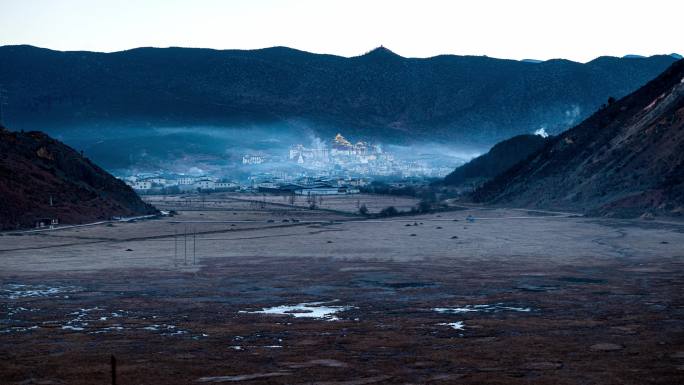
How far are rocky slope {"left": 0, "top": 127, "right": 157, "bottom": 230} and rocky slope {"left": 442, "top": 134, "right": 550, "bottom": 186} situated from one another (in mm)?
81542

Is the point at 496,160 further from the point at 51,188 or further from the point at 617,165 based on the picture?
the point at 51,188

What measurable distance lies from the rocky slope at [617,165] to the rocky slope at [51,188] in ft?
153

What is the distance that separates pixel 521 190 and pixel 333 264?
72171mm

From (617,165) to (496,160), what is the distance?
7153 cm

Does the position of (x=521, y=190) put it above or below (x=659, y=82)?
below

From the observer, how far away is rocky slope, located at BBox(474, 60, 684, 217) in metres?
94.7

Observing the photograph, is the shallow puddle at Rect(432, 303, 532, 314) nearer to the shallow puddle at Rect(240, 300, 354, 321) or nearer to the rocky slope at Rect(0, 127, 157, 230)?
the shallow puddle at Rect(240, 300, 354, 321)

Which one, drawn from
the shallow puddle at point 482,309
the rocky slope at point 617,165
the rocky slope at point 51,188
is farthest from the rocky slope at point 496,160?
the shallow puddle at point 482,309

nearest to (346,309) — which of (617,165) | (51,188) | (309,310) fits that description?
(309,310)

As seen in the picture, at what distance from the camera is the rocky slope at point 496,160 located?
175750mm

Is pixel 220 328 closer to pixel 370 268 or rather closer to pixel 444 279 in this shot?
pixel 444 279

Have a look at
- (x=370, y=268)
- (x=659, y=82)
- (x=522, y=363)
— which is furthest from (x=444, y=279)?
(x=659, y=82)

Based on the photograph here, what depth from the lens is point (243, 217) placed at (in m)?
104

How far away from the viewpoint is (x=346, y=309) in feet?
125
